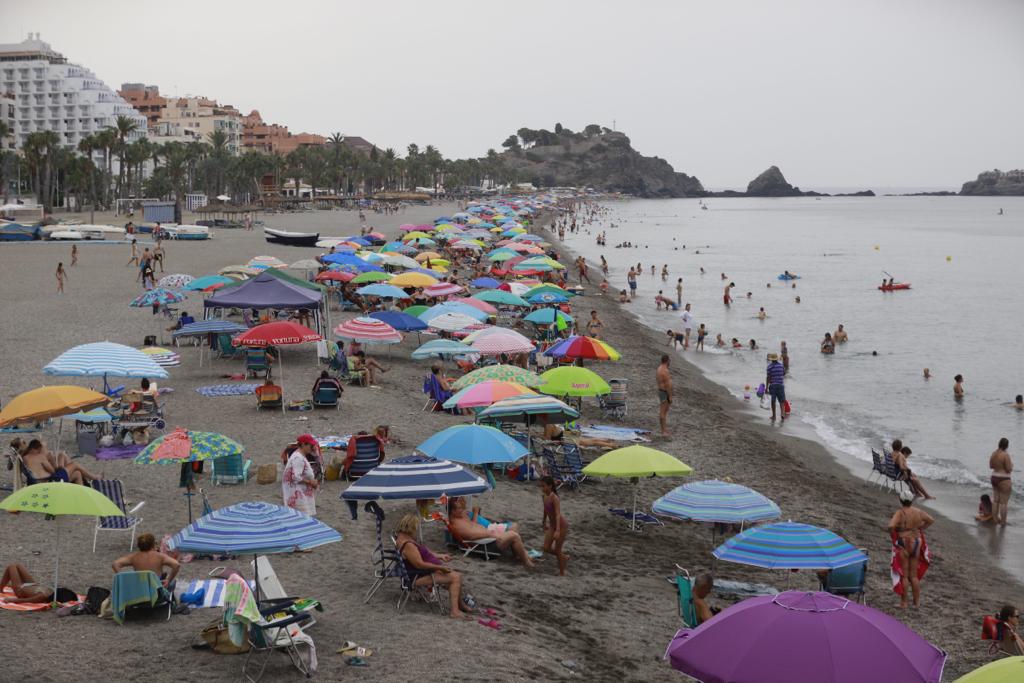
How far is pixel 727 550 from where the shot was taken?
9.25 m

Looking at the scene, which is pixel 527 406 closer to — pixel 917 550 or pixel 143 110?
pixel 917 550

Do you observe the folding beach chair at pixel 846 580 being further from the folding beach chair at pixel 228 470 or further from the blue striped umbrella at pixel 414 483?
the folding beach chair at pixel 228 470

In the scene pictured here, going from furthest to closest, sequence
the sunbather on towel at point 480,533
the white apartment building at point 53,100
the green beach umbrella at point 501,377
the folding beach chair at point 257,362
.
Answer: the white apartment building at point 53,100
the folding beach chair at point 257,362
the green beach umbrella at point 501,377
the sunbather on towel at point 480,533

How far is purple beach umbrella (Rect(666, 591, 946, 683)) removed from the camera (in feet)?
18.6

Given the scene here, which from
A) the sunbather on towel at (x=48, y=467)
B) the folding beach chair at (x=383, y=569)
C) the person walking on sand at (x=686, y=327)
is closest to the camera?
the folding beach chair at (x=383, y=569)

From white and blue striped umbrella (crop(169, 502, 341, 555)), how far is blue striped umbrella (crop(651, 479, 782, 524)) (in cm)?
409

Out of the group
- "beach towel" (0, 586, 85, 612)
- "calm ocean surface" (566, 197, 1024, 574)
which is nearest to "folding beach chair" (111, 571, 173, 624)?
"beach towel" (0, 586, 85, 612)

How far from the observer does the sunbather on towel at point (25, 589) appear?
8305 mm

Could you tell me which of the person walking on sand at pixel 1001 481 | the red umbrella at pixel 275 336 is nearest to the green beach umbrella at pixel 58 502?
the red umbrella at pixel 275 336

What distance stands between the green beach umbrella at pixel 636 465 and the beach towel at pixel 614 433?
13.4 feet

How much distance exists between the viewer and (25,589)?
327 inches

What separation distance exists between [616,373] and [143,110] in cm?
15936

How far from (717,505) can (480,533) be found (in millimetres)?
2452

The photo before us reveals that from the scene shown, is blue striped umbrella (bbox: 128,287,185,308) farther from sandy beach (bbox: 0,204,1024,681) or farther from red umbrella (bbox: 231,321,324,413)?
red umbrella (bbox: 231,321,324,413)
